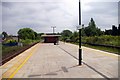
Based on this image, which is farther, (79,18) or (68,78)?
(79,18)

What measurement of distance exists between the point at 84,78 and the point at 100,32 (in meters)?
117

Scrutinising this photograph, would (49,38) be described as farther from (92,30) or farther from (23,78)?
(23,78)

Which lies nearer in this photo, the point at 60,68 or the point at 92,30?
the point at 60,68

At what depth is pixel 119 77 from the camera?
9.78 m

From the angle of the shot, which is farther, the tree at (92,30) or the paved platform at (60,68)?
the tree at (92,30)

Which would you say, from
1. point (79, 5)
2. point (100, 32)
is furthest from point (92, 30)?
point (79, 5)

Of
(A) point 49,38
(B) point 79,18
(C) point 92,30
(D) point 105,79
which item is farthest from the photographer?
(C) point 92,30

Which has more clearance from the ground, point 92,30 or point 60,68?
point 92,30

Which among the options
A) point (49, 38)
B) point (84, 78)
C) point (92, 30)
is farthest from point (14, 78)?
point (92, 30)

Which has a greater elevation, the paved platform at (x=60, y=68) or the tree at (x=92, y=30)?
the tree at (x=92, y=30)

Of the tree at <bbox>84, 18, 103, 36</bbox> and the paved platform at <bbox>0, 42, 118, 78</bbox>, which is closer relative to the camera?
the paved platform at <bbox>0, 42, 118, 78</bbox>

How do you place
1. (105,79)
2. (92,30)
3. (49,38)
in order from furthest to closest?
(92,30), (49,38), (105,79)

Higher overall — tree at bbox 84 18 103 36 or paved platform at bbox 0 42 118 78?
tree at bbox 84 18 103 36

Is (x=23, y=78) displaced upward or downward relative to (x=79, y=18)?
downward
